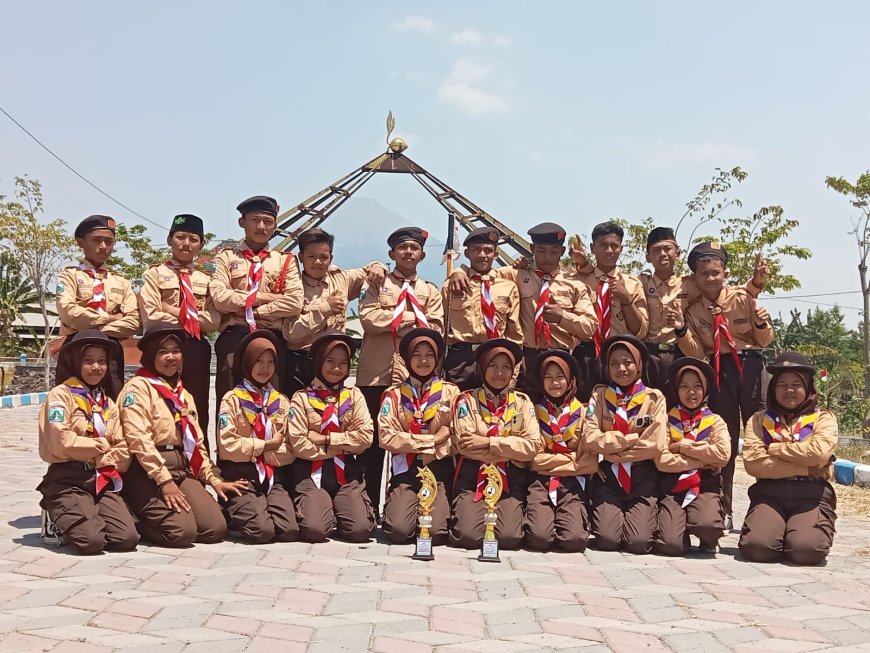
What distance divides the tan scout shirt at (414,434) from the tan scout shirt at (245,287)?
1059 millimetres

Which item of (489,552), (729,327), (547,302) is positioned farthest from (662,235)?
(489,552)

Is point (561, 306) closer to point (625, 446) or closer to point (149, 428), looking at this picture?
point (625, 446)

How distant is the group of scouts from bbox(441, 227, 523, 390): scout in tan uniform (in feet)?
0.06

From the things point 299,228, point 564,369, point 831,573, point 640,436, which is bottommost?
point 831,573

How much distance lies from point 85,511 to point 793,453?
193 inches

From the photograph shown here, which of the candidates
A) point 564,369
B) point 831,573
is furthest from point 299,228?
point 831,573

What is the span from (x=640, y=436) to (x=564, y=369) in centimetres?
75

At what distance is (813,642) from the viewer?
4.30 metres

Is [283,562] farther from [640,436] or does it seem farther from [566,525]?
[640,436]

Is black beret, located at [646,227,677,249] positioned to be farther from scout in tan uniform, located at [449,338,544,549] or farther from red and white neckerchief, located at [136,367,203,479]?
red and white neckerchief, located at [136,367,203,479]

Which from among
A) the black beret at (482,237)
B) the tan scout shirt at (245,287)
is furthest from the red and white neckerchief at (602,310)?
the tan scout shirt at (245,287)

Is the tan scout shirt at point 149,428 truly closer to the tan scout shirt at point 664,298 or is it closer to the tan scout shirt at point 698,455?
the tan scout shirt at point 698,455

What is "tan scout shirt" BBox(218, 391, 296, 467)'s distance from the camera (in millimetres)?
6461

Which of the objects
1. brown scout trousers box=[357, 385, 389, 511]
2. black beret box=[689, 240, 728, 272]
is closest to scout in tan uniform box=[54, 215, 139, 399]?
brown scout trousers box=[357, 385, 389, 511]
